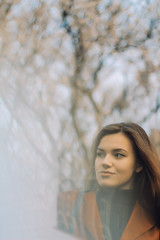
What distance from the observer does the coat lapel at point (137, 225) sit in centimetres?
43

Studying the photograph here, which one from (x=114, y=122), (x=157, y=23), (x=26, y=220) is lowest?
(x=26, y=220)

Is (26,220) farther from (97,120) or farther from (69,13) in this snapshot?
(69,13)

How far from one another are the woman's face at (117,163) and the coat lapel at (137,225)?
5cm

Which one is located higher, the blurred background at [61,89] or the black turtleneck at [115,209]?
the blurred background at [61,89]

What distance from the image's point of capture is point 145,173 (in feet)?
1.47

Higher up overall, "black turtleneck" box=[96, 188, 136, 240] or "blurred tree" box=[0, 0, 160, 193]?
"blurred tree" box=[0, 0, 160, 193]

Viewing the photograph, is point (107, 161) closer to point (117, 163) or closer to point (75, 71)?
point (117, 163)

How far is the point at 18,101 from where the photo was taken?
51 centimetres

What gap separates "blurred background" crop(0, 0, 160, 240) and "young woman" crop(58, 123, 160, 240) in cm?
3

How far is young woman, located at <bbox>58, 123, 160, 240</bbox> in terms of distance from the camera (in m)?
0.43

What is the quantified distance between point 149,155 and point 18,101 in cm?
25

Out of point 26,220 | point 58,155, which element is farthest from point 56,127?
point 26,220

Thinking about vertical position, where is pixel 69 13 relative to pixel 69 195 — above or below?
above

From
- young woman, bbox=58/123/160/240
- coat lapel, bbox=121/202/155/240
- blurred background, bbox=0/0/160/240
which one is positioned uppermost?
blurred background, bbox=0/0/160/240
